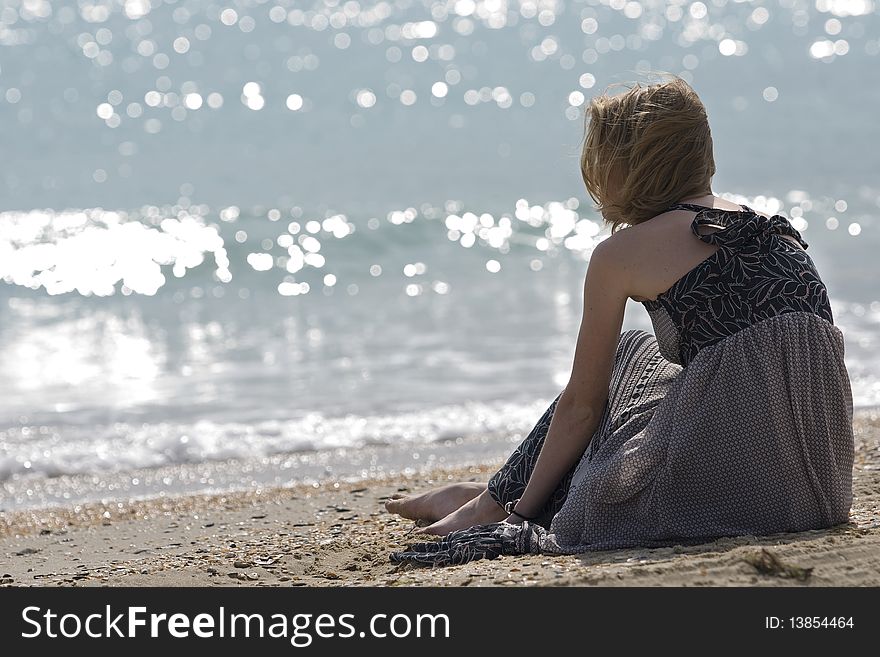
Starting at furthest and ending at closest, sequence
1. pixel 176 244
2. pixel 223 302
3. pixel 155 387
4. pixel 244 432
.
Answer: pixel 176 244
pixel 223 302
pixel 155 387
pixel 244 432

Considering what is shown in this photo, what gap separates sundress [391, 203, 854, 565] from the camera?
2900 mm

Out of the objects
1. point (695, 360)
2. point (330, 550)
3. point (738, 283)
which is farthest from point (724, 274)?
point (330, 550)

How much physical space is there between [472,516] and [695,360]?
92 cm

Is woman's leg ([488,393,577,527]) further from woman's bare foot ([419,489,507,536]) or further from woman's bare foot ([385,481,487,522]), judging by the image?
woman's bare foot ([385,481,487,522])

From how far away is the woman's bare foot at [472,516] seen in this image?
3.45 metres

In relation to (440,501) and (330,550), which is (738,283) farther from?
(330,550)

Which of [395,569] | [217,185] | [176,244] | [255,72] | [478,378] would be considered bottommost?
[395,569]

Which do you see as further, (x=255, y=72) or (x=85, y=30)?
(x=85, y=30)

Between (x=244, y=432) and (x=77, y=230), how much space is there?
617 centimetres

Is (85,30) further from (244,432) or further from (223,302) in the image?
(244,432)

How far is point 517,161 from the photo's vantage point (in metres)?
14.5

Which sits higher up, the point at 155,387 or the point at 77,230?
the point at 77,230

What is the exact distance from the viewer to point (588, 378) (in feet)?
10.3
